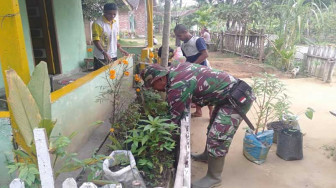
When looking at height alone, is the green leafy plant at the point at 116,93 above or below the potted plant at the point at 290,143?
above

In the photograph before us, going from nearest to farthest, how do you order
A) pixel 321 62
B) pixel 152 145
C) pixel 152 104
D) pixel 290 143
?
1. pixel 152 145
2. pixel 152 104
3. pixel 290 143
4. pixel 321 62

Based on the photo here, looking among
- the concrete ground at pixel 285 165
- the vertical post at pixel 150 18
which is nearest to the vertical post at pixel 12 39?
the concrete ground at pixel 285 165

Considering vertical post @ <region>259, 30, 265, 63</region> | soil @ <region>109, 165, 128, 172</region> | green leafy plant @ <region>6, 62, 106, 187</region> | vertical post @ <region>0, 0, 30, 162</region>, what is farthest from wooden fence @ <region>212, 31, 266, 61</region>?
green leafy plant @ <region>6, 62, 106, 187</region>

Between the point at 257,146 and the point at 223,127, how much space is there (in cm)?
112

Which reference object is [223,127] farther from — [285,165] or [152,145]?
[285,165]

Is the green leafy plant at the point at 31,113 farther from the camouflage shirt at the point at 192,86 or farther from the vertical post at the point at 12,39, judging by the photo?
the camouflage shirt at the point at 192,86

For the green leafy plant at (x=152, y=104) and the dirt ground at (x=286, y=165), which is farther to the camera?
the dirt ground at (x=286, y=165)

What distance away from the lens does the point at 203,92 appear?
2627 millimetres

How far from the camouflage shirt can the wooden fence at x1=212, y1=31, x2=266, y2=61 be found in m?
10.2

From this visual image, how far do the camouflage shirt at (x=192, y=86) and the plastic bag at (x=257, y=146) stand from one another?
119cm

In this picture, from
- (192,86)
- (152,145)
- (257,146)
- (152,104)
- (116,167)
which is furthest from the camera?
(257,146)

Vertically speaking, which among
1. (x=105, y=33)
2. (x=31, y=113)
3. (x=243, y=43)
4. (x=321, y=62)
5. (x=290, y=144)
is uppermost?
(x=105, y=33)

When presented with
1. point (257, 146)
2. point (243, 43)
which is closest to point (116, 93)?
point (257, 146)

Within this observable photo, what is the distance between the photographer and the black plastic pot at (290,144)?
3658 mm
